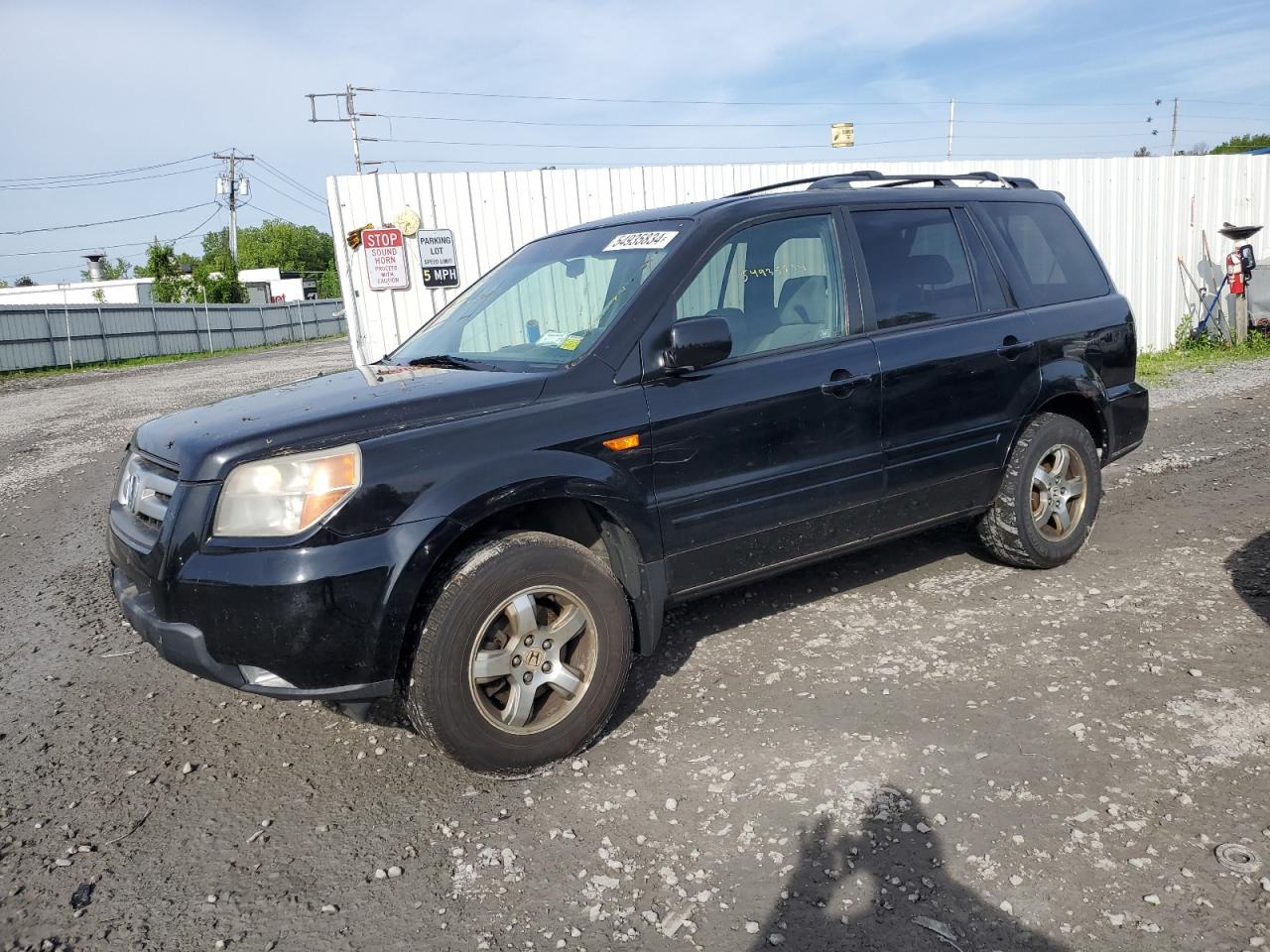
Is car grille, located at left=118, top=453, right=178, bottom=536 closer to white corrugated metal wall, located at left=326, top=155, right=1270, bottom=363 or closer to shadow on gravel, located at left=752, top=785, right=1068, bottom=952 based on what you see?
shadow on gravel, located at left=752, top=785, right=1068, bottom=952

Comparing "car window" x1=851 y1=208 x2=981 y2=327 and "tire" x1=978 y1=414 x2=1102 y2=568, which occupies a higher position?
"car window" x1=851 y1=208 x2=981 y2=327

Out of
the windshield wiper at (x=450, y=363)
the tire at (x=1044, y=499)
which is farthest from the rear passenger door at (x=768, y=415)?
the tire at (x=1044, y=499)

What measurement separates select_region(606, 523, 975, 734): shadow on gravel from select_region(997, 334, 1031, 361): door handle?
3.96 ft

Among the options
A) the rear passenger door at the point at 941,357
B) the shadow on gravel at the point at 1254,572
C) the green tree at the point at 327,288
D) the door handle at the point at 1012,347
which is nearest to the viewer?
the rear passenger door at the point at 941,357

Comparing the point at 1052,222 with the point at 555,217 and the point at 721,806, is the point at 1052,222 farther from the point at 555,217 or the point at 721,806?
the point at 555,217

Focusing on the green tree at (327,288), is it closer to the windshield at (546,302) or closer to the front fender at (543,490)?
the windshield at (546,302)

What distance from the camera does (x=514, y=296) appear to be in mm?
4262

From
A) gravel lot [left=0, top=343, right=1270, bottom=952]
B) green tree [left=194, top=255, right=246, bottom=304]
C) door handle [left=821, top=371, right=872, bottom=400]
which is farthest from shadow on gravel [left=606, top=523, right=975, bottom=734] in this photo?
Result: green tree [left=194, top=255, right=246, bottom=304]

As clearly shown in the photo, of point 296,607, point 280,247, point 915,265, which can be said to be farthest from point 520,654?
point 280,247

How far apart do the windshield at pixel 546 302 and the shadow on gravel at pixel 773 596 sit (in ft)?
4.54

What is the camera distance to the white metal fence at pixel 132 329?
84.2 feet

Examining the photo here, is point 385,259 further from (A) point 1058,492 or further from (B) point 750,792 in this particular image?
(B) point 750,792

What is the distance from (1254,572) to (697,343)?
128 inches

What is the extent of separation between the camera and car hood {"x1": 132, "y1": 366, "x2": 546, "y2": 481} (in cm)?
291
